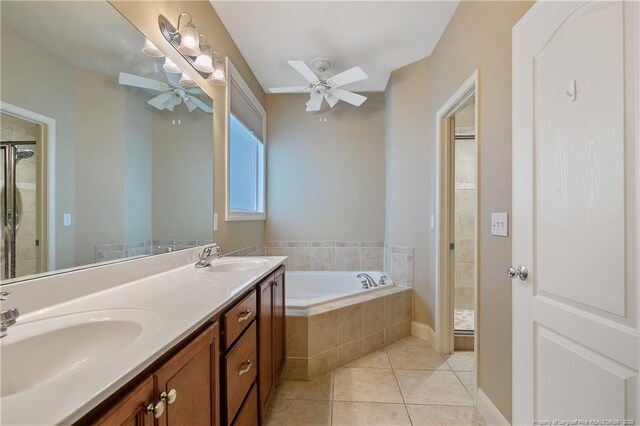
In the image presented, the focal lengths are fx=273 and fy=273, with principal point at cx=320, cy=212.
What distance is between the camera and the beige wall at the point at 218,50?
1.33 metres

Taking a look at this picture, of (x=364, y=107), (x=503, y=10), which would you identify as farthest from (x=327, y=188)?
(x=503, y=10)

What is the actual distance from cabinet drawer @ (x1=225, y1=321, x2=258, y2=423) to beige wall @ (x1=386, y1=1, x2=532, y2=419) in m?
1.26

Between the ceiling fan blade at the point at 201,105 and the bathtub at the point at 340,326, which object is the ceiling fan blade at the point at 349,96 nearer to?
the ceiling fan blade at the point at 201,105

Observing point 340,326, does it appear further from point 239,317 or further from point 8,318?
point 8,318

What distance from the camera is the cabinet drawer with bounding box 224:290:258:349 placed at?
3.29ft

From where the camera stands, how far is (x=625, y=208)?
0.79 m

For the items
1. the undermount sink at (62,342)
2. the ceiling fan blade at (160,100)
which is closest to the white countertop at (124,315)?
the undermount sink at (62,342)

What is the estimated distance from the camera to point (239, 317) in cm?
112

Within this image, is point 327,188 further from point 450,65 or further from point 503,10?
point 503,10

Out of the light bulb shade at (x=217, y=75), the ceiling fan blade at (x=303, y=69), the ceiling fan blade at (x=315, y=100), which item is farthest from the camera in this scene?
the ceiling fan blade at (x=315, y=100)

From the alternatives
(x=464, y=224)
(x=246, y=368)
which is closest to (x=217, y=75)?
(x=246, y=368)

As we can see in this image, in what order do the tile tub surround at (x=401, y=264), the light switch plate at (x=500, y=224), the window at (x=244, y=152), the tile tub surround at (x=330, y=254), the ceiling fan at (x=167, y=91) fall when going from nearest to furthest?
the ceiling fan at (x=167, y=91) < the light switch plate at (x=500, y=224) < the window at (x=244, y=152) < the tile tub surround at (x=401, y=264) < the tile tub surround at (x=330, y=254)

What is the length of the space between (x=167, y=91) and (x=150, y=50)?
0.21 m

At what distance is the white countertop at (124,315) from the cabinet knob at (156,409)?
0.37 ft
